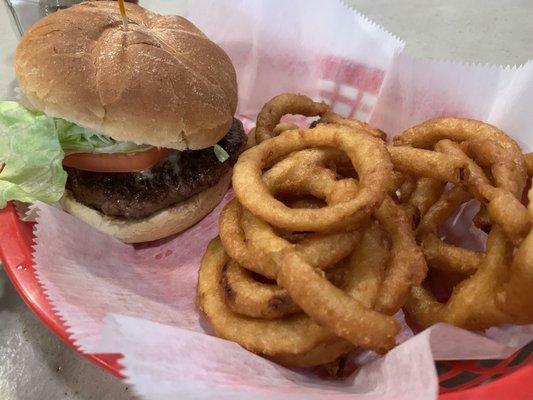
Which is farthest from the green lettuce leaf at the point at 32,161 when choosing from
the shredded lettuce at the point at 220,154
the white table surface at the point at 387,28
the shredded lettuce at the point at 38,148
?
the shredded lettuce at the point at 220,154

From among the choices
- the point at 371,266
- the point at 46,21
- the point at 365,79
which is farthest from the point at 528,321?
the point at 46,21

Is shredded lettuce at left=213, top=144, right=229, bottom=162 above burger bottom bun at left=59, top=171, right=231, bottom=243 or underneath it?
above

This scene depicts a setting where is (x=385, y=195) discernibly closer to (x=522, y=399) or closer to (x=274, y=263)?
(x=274, y=263)

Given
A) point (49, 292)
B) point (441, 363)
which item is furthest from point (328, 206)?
point (49, 292)

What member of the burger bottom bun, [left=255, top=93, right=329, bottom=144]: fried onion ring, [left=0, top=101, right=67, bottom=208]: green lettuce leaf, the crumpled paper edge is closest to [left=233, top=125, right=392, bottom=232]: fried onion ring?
[left=255, top=93, right=329, bottom=144]: fried onion ring

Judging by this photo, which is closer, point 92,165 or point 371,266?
point 371,266

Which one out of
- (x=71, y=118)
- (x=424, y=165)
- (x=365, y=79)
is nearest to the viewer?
(x=424, y=165)

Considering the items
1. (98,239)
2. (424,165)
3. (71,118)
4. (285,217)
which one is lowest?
(98,239)

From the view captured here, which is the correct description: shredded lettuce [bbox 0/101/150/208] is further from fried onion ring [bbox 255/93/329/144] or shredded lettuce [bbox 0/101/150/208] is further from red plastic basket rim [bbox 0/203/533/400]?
fried onion ring [bbox 255/93/329/144]
